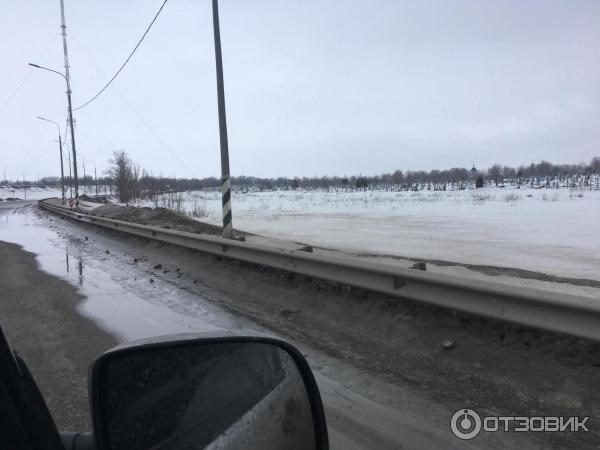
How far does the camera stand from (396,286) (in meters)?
5.84

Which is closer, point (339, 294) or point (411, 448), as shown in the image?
point (411, 448)

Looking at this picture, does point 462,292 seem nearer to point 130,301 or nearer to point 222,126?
point 130,301

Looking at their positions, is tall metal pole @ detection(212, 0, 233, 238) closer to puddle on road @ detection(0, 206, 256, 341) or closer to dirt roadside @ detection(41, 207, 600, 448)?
puddle on road @ detection(0, 206, 256, 341)

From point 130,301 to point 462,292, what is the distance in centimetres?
504

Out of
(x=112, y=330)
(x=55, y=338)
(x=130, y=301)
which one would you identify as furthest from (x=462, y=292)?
(x=130, y=301)

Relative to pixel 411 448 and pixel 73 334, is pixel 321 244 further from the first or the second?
pixel 411 448

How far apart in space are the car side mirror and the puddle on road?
3.35m

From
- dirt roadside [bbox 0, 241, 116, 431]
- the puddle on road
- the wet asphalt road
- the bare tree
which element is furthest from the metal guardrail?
the bare tree

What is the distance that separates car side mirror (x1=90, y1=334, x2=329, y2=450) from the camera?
4.72ft

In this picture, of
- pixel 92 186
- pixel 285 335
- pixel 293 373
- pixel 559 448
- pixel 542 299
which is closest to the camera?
pixel 293 373

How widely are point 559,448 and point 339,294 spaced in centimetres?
397

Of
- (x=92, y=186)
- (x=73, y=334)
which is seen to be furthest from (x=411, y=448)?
(x=92, y=186)

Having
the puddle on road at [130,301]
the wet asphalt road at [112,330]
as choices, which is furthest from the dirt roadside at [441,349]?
the puddle on road at [130,301]

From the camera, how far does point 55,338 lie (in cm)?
575
